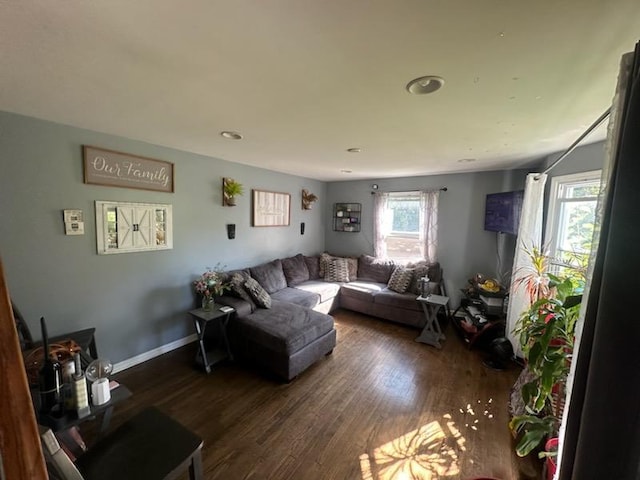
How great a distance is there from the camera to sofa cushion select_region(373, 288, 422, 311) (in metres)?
3.70

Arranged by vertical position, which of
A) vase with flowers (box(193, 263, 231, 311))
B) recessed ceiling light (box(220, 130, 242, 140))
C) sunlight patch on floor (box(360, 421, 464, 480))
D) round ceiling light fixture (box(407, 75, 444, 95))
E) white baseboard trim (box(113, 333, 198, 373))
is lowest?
sunlight patch on floor (box(360, 421, 464, 480))

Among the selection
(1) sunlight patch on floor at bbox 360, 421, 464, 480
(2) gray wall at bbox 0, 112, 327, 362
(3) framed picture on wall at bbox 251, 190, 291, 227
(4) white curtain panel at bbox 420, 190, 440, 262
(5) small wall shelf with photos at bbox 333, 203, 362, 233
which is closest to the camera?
(1) sunlight patch on floor at bbox 360, 421, 464, 480

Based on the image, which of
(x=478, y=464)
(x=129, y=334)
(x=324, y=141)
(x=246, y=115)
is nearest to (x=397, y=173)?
(x=324, y=141)

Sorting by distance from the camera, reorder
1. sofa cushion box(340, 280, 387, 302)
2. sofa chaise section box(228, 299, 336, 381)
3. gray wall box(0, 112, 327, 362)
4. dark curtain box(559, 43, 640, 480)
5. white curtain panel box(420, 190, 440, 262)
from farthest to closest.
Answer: white curtain panel box(420, 190, 440, 262)
sofa cushion box(340, 280, 387, 302)
sofa chaise section box(228, 299, 336, 381)
gray wall box(0, 112, 327, 362)
dark curtain box(559, 43, 640, 480)

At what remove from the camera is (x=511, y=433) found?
1.94 m

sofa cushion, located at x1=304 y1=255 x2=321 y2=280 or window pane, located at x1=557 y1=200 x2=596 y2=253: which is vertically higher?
window pane, located at x1=557 y1=200 x2=596 y2=253

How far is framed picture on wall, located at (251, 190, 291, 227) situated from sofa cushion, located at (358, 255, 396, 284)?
1538 millimetres

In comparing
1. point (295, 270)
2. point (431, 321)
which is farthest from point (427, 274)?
point (295, 270)

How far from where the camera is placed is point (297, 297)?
3.60m

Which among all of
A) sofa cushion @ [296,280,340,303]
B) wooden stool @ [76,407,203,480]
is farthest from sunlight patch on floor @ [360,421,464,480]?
sofa cushion @ [296,280,340,303]

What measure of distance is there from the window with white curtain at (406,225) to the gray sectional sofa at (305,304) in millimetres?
343

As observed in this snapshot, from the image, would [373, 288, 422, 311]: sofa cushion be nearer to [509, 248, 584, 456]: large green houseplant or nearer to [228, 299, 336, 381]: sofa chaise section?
[228, 299, 336, 381]: sofa chaise section

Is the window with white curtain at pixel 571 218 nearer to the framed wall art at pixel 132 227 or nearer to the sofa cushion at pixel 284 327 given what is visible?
the sofa cushion at pixel 284 327

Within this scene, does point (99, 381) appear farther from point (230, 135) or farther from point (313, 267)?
point (313, 267)
